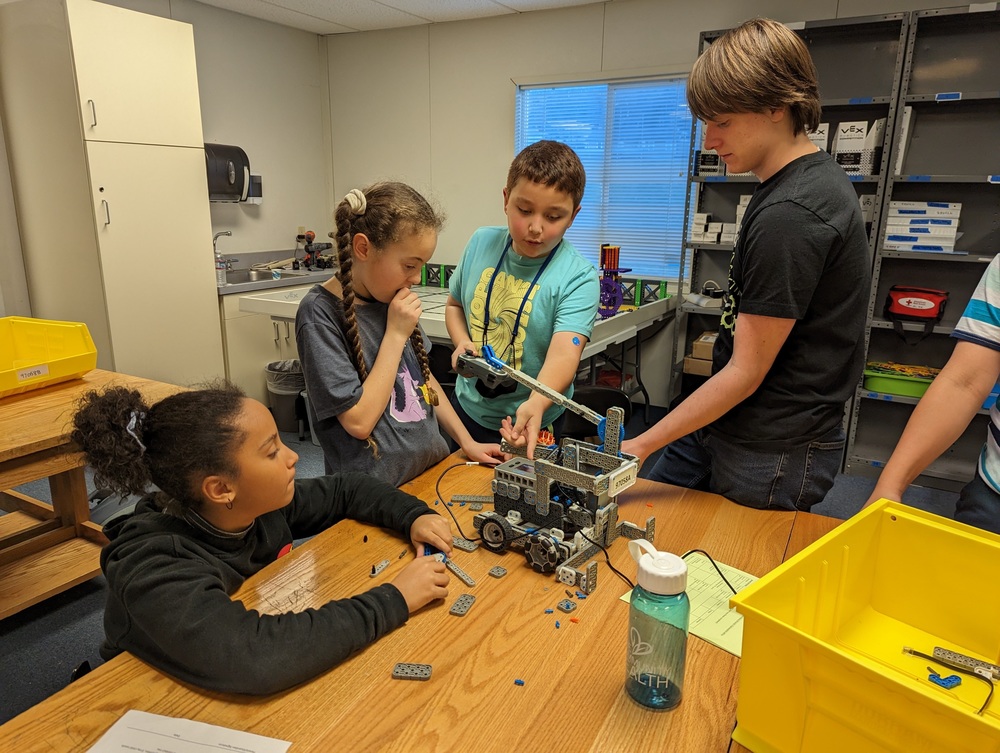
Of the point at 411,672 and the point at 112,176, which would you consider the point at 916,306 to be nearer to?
the point at 411,672

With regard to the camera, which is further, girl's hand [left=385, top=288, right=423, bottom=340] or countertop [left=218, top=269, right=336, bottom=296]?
countertop [left=218, top=269, right=336, bottom=296]

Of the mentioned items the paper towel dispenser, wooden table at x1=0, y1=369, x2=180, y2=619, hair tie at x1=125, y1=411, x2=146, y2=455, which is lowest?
wooden table at x1=0, y1=369, x2=180, y2=619

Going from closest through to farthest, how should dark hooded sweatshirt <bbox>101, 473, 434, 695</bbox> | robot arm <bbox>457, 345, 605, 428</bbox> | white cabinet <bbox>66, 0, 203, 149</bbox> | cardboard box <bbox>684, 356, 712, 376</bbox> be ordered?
dark hooded sweatshirt <bbox>101, 473, 434, 695</bbox>, robot arm <bbox>457, 345, 605, 428</bbox>, white cabinet <bbox>66, 0, 203, 149</bbox>, cardboard box <bbox>684, 356, 712, 376</bbox>

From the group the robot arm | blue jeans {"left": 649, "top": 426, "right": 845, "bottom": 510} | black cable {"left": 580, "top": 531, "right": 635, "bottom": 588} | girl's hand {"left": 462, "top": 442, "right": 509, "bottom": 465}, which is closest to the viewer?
black cable {"left": 580, "top": 531, "right": 635, "bottom": 588}

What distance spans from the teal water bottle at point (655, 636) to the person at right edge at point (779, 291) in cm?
52

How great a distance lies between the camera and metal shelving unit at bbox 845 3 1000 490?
327cm

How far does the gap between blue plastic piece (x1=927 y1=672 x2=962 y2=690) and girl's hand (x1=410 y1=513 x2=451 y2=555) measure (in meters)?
0.75

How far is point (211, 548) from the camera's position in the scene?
1.08 meters

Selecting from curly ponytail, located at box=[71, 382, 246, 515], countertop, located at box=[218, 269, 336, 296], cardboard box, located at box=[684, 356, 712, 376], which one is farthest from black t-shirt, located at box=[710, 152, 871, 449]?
countertop, located at box=[218, 269, 336, 296]

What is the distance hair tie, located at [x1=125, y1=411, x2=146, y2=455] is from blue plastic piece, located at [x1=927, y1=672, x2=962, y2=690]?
3.92 feet

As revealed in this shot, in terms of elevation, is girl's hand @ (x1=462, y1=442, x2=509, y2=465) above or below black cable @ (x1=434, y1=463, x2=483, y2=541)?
above

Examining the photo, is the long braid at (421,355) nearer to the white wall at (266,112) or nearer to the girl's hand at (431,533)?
the girl's hand at (431,533)

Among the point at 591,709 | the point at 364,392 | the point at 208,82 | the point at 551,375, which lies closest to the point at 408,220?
the point at 364,392

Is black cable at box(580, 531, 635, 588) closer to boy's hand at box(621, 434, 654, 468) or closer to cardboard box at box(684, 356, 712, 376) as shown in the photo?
boy's hand at box(621, 434, 654, 468)
